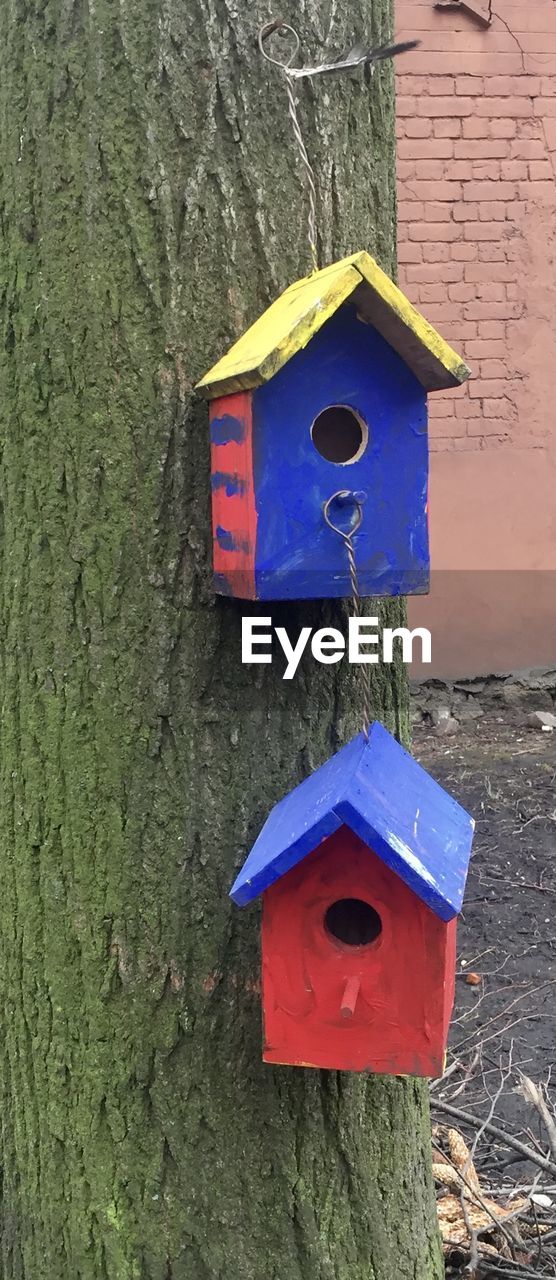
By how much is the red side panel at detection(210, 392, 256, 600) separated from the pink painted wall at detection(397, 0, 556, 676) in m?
3.88

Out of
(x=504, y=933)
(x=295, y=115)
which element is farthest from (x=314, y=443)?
(x=504, y=933)

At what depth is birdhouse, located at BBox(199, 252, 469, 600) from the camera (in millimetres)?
1294

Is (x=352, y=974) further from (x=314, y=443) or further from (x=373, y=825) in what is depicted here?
(x=314, y=443)

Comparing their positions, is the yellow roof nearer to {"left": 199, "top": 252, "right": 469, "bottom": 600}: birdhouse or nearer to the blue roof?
{"left": 199, "top": 252, "right": 469, "bottom": 600}: birdhouse

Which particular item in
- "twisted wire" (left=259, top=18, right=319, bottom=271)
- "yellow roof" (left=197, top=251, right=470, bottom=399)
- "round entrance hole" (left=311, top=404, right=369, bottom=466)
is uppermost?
"twisted wire" (left=259, top=18, right=319, bottom=271)

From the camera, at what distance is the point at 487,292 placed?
529 cm

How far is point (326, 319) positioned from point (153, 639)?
0.46 metres

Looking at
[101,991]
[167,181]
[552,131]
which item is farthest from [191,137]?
[552,131]

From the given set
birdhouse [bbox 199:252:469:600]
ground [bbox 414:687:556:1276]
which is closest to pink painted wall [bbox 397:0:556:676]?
ground [bbox 414:687:556:1276]

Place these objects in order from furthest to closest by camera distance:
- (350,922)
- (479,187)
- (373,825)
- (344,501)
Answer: (479,187), (350,922), (344,501), (373,825)

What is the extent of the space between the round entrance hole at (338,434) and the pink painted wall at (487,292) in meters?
3.85

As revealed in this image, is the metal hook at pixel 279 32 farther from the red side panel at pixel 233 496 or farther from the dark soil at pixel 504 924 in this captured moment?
the dark soil at pixel 504 924

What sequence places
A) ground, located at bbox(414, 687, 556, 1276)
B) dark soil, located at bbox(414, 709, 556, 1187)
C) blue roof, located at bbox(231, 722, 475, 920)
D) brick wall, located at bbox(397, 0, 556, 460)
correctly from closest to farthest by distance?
blue roof, located at bbox(231, 722, 475, 920)
ground, located at bbox(414, 687, 556, 1276)
dark soil, located at bbox(414, 709, 556, 1187)
brick wall, located at bbox(397, 0, 556, 460)

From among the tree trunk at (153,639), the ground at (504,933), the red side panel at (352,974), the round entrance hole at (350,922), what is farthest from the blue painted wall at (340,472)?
the ground at (504,933)
